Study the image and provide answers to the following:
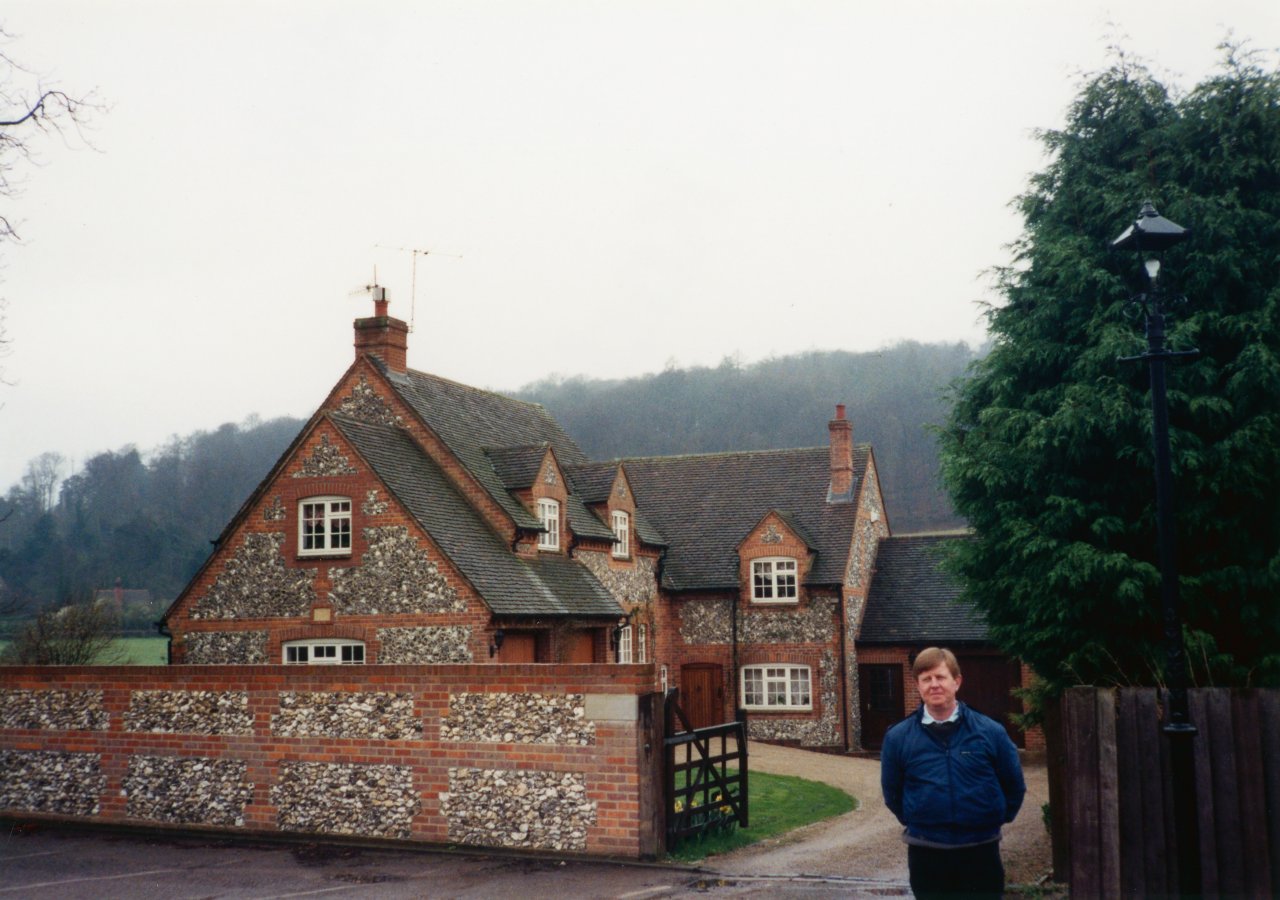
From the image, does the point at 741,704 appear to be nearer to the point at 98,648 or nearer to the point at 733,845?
the point at 733,845

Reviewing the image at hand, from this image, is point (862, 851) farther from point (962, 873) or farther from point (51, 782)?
point (51, 782)

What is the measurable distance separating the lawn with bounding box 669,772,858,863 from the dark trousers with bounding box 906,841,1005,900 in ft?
23.2

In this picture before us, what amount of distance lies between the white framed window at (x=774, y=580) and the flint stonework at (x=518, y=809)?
18637 millimetres

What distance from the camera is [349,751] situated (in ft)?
45.9

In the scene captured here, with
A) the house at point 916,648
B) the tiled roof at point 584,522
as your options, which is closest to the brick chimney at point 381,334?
the tiled roof at point 584,522

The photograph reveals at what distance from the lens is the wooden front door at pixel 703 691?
31.2 m

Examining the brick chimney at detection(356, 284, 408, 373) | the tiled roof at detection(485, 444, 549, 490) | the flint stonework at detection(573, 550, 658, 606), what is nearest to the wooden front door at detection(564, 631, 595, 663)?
the flint stonework at detection(573, 550, 658, 606)

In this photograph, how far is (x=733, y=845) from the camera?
45.5 feet

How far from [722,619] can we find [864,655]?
4.16 metres

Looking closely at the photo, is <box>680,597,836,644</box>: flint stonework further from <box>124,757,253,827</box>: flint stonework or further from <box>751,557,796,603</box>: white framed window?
<box>124,757,253,827</box>: flint stonework

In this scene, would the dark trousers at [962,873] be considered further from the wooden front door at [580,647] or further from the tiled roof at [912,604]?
the tiled roof at [912,604]

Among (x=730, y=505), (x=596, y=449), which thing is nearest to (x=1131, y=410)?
(x=730, y=505)

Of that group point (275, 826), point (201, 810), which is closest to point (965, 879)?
point (275, 826)

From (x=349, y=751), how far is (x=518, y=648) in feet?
26.9
